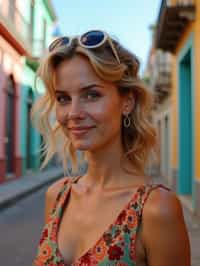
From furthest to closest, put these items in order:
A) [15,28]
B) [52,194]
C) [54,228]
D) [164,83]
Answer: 1. [164,83]
2. [15,28]
3. [52,194]
4. [54,228]

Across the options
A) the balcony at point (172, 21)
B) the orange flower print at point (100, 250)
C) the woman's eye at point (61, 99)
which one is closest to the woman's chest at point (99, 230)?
the orange flower print at point (100, 250)

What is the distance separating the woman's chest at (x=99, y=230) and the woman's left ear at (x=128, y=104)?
27 centimetres

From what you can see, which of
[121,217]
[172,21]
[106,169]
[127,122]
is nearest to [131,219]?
[121,217]

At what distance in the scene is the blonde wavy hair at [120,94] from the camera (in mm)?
1258

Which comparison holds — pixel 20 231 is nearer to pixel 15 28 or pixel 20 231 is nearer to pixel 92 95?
pixel 92 95

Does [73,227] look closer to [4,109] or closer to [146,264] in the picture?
[146,264]

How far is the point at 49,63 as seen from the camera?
52.2 inches

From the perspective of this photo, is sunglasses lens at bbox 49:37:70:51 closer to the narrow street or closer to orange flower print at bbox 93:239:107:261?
orange flower print at bbox 93:239:107:261

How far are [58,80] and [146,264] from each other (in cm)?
61

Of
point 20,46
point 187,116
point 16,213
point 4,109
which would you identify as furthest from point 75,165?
point 20,46

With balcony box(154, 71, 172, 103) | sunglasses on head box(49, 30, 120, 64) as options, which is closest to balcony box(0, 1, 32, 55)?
balcony box(154, 71, 172, 103)

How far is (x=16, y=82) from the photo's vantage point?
51.6 feet

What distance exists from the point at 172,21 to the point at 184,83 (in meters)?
1.92

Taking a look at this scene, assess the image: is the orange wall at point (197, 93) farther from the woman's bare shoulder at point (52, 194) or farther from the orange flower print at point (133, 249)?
the orange flower print at point (133, 249)
